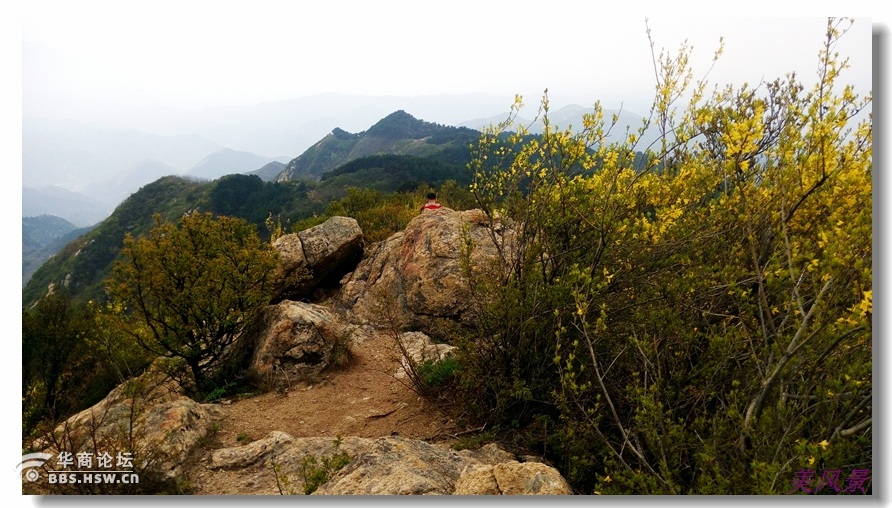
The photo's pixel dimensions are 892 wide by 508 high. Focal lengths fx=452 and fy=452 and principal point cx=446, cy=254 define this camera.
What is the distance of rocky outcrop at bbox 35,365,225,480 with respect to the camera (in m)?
4.14

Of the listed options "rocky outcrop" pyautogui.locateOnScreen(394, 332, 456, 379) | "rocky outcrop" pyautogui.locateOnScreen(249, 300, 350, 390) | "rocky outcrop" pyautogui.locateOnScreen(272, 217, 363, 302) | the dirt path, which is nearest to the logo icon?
the dirt path

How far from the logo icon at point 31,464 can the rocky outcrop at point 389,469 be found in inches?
54.0

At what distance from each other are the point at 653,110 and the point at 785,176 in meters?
1.17

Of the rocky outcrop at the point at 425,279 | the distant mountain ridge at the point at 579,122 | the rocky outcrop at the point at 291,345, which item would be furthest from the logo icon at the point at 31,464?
the distant mountain ridge at the point at 579,122

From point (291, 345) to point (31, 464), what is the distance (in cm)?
375

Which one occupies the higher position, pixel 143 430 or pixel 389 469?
pixel 389 469

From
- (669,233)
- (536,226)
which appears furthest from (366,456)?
(669,233)

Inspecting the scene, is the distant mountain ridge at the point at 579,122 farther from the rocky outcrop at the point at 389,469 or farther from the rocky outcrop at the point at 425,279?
the rocky outcrop at the point at 425,279

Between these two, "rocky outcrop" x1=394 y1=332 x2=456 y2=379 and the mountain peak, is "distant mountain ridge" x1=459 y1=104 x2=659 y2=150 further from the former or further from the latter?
the mountain peak

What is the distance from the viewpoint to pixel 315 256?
11.2 m

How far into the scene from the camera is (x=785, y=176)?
3.28m

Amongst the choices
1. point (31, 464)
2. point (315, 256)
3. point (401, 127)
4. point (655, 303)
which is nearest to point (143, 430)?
point (31, 464)

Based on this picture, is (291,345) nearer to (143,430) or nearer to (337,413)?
(337,413)

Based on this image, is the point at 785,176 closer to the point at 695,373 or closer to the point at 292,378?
the point at 695,373
